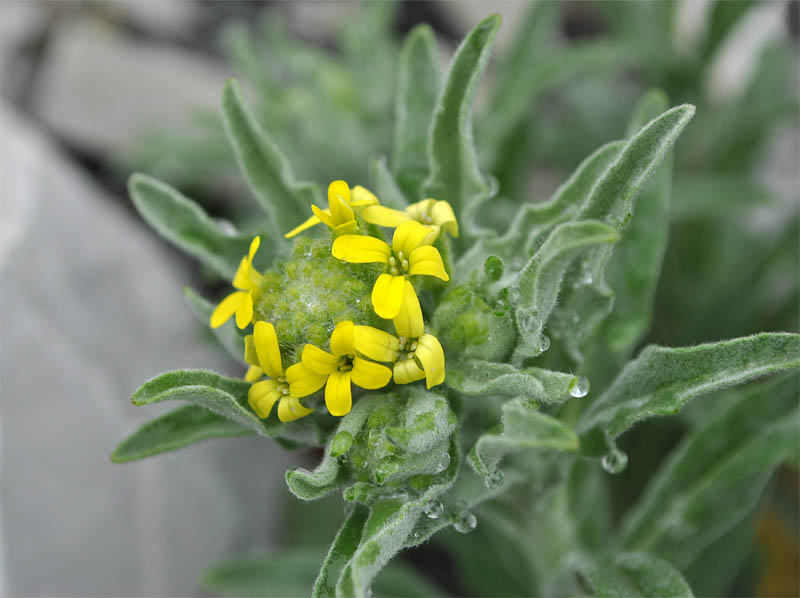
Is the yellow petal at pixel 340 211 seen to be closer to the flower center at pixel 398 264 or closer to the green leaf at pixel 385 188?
the flower center at pixel 398 264

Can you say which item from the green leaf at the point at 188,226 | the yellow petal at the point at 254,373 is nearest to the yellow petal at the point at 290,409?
the yellow petal at the point at 254,373

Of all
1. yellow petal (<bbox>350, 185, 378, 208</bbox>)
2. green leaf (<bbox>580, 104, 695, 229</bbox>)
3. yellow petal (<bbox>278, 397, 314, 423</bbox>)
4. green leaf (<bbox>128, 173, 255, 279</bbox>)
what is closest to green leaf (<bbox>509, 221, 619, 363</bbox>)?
green leaf (<bbox>580, 104, 695, 229</bbox>)

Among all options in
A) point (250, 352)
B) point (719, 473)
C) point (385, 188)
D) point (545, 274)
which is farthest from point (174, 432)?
point (719, 473)

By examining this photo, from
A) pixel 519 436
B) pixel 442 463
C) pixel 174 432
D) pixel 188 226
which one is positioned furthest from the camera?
pixel 188 226

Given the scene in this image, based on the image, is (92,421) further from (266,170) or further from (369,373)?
(369,373)

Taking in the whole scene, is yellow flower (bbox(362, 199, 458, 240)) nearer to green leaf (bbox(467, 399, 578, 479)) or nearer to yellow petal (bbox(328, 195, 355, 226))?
yellow petal (bbox(328, 195, 355, 226))

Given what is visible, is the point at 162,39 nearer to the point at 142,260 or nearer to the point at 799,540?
the point at 142,260
